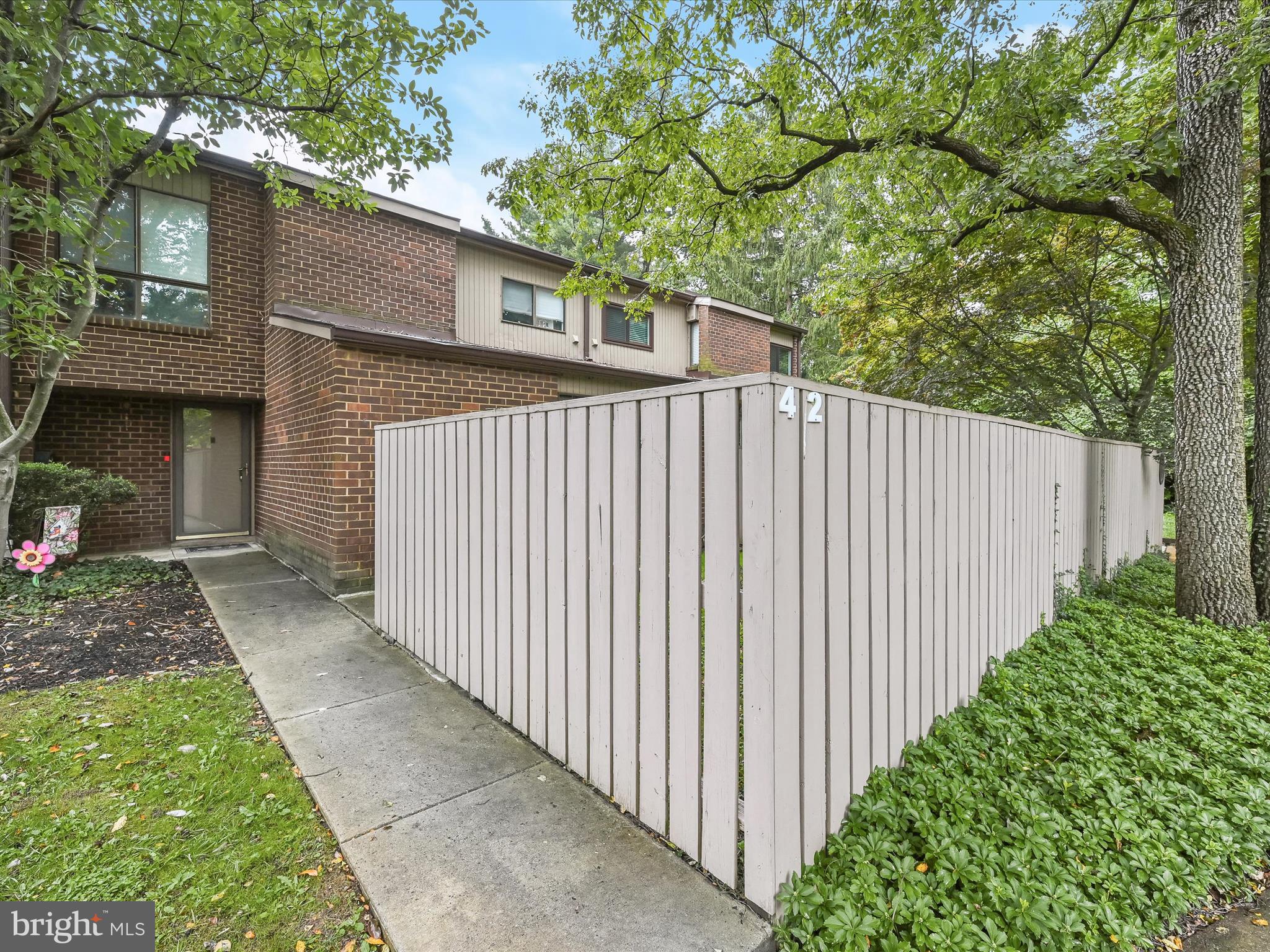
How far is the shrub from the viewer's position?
563 cm

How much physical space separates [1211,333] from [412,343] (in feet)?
24.3

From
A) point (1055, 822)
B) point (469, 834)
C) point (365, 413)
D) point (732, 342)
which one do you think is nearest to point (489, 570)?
point (469, 834)

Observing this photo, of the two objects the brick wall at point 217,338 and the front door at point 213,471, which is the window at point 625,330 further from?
the front door at point 213,471

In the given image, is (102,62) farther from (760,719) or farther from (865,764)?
(865,764)

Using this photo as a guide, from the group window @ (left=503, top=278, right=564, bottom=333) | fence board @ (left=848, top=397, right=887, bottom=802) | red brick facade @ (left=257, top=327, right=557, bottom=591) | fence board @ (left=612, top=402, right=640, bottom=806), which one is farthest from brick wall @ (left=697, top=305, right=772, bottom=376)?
fence board @ (left=612, top=402, right=640, bottom=806)

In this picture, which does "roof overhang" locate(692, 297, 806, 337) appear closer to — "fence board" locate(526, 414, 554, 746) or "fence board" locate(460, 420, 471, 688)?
"fence board" locate(460, 420, 471, 688)

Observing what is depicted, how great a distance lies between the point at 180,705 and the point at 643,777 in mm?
2885

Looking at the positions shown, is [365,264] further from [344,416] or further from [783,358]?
[783,358]

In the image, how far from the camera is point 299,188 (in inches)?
302

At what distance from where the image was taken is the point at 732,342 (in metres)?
13.5

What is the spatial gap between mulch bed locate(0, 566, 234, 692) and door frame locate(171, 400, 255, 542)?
3150 millimetres

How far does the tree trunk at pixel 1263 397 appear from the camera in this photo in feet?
15.5

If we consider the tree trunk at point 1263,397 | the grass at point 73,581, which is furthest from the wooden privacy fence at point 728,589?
the grass at point 73,581

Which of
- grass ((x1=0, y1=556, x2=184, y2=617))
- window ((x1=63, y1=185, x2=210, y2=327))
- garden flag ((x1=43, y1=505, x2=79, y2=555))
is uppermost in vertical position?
window ((x1=63, y1=185, x2=210, y2=327))
